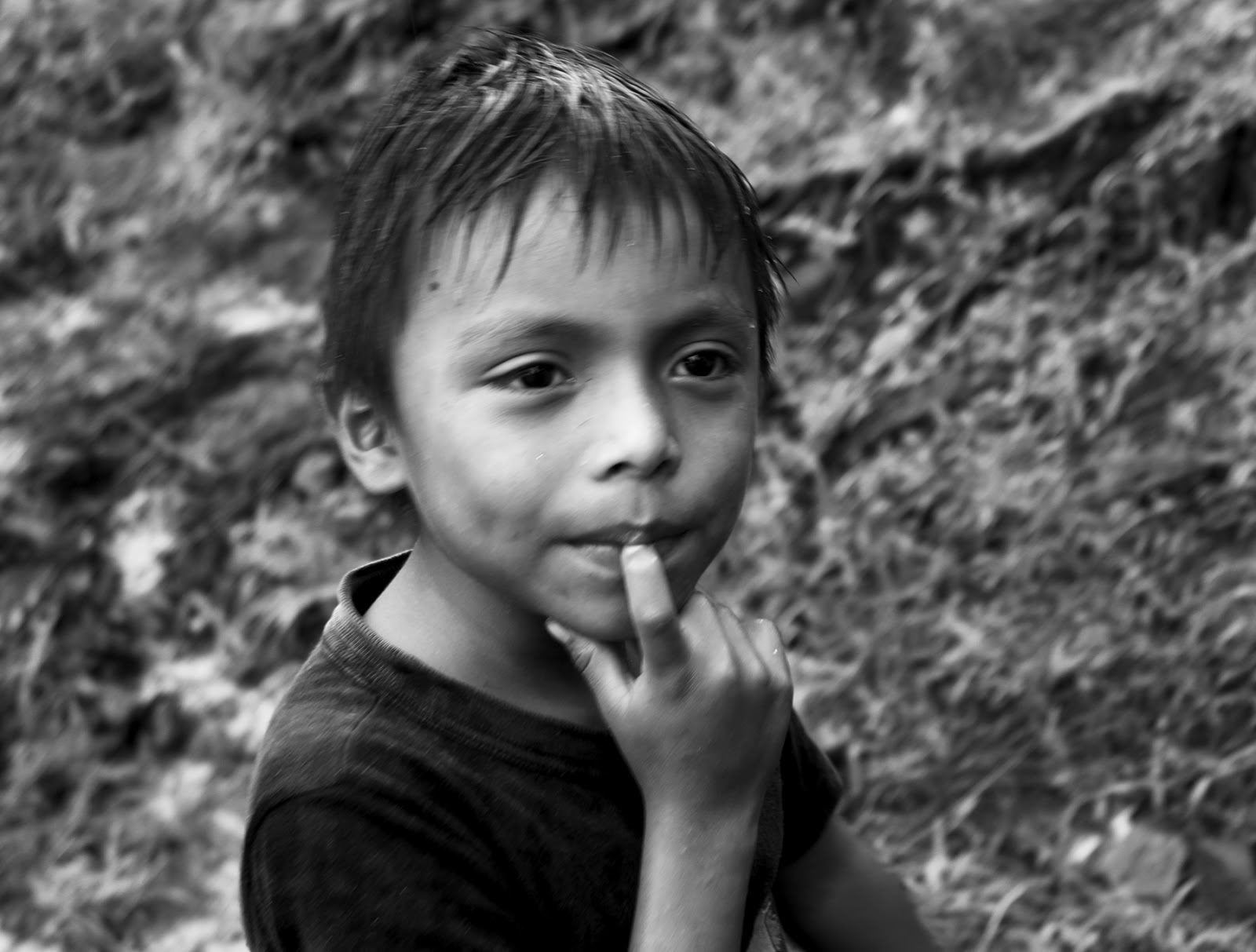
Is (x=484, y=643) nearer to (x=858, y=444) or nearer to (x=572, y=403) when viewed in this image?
(x=572, y=403)

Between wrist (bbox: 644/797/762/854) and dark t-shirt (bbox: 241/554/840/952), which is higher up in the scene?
wrist (bbox: 644/797/762/854)

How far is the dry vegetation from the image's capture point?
3.20m

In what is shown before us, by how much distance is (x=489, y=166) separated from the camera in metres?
1.54

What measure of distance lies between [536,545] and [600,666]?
0.13 m

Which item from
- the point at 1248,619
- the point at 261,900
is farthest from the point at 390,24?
the point at 261,900

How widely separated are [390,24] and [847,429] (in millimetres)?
2190

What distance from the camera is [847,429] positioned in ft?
13.0

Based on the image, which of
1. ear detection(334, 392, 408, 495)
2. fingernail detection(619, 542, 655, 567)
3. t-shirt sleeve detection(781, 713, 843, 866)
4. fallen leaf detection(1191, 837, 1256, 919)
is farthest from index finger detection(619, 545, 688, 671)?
fallen leaf detection(1191, 837, 1256, 919)

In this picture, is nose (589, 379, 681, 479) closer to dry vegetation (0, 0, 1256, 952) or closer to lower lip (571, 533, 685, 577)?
lower lip (571, 533, 685, 577)

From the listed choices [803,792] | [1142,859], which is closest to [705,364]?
[803,792]

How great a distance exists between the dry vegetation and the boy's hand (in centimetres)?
157

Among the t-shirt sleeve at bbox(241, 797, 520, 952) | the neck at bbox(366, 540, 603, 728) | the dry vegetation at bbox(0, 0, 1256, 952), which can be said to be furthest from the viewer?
the dry vegetation at bbox(0, 0, 1256, 952)

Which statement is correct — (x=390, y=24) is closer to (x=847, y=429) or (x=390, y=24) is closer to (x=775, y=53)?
(x=775, y=53)

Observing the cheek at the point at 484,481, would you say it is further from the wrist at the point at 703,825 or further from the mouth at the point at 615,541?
the wrist at the point at 703,825
